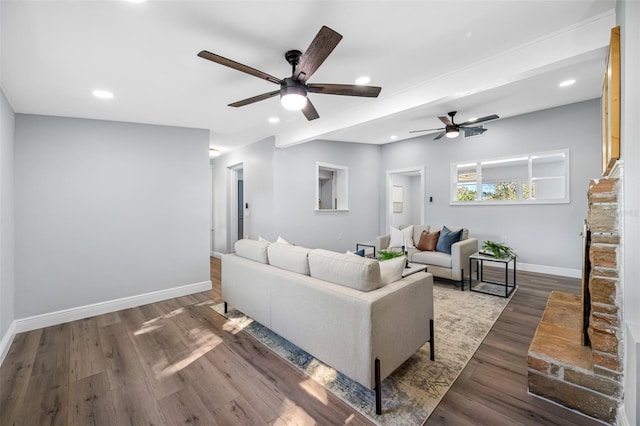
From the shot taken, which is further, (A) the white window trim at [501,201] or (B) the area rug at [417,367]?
(A) the white window trim at [501,201]

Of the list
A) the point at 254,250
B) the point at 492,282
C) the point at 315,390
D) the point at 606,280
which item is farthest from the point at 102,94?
the point at 492,282

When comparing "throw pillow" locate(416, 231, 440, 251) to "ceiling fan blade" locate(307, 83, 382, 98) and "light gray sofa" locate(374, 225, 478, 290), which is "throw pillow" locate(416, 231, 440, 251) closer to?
"light gray sofa" locate(374, 225, 478, 290)

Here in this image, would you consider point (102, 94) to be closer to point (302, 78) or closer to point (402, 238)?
point (302, 78)

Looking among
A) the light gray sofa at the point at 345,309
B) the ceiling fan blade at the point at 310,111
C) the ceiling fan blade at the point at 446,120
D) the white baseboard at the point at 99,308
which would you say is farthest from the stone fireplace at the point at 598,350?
the white baseboard at the point at 99,308

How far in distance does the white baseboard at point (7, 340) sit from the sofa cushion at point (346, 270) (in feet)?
9.32

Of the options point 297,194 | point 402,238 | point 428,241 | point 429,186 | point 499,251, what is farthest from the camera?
point 429,186

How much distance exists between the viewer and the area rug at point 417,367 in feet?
5.59

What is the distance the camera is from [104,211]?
3.42 m

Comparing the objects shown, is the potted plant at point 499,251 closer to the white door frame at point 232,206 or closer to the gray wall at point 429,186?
the gray wall at point 429,186

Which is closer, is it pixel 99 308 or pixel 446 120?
pixel 99 308

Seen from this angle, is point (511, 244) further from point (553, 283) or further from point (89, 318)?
point (89, 318)

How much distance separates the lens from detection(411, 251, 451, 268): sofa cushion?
13.6 feet

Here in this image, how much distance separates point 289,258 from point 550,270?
15.8 feet

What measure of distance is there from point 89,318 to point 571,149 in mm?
7352
